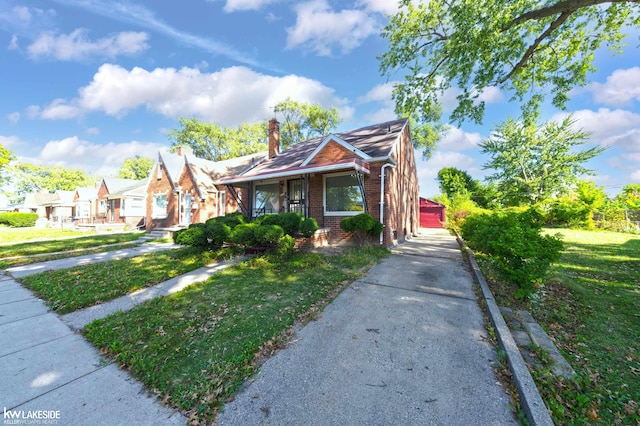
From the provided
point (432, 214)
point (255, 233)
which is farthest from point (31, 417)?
point (432, 214)

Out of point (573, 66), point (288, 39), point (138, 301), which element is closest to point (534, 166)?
point (573, 66)

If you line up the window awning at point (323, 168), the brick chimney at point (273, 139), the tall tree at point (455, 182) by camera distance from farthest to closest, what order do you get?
1. the tall tree at point (455, 182)
2. the brick chimney at point (273, 139)
3. the window awning at point (323, 168)

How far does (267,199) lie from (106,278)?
788 centimetres

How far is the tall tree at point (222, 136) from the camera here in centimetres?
3275

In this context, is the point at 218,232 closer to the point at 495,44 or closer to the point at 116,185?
the point at 495,44

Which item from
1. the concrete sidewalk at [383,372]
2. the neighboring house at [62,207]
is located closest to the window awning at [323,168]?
the concrete sidewalk at [383,372]

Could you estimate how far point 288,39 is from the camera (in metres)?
13.4

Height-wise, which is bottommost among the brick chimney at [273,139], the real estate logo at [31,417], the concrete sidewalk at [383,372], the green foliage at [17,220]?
the real estate logo at [31,417]

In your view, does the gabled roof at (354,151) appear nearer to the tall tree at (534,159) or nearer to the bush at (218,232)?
the bush at (218,232)

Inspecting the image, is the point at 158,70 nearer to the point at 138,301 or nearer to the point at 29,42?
the point at 29,42

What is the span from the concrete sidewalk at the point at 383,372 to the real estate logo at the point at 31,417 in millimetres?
1443

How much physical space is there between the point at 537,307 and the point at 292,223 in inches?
235

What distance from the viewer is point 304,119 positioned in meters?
28.8

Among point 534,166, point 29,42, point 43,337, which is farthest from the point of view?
point 534,166
